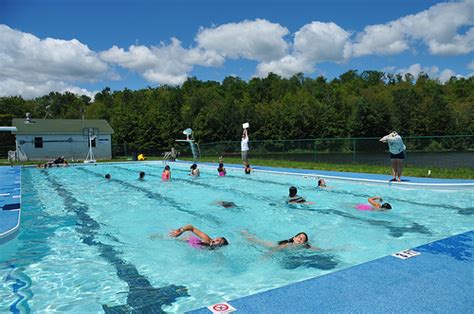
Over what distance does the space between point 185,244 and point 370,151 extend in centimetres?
1631

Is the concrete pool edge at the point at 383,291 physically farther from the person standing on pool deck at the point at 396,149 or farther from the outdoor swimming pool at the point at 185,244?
the person standing on pool deck at the point at 396,149

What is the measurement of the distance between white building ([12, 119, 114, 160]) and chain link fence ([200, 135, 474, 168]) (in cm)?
1613

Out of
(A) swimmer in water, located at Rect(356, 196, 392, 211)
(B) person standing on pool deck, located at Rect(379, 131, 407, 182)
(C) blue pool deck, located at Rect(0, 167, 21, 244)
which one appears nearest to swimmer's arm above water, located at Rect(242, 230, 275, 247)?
(A) swimmer in water, located at Rect(356, 196, 392, 211)

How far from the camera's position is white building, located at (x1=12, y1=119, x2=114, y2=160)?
31814 millimetres

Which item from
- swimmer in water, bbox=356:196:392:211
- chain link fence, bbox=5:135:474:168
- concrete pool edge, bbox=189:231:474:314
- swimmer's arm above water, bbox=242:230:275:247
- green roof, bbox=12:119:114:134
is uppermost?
green roof, bbox=12:119:114:134

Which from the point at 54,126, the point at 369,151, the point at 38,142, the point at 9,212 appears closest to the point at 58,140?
the point at 38,142

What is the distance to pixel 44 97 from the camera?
274ft

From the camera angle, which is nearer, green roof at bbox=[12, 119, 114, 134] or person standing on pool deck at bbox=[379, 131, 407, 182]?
person standing on pool deck at bbox=[379, 131, 407, 182]

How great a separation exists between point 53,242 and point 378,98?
59.1m

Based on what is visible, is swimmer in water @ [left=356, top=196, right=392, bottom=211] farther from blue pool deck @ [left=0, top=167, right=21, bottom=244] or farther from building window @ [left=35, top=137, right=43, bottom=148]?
building window @ [left=35, top=137, right=43, bottom=148]

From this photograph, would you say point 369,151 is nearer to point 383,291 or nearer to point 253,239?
point 253,239

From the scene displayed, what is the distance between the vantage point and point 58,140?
109 ft

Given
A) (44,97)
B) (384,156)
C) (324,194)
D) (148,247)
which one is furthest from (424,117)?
(44,97)

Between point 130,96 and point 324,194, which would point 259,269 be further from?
point 130,96
